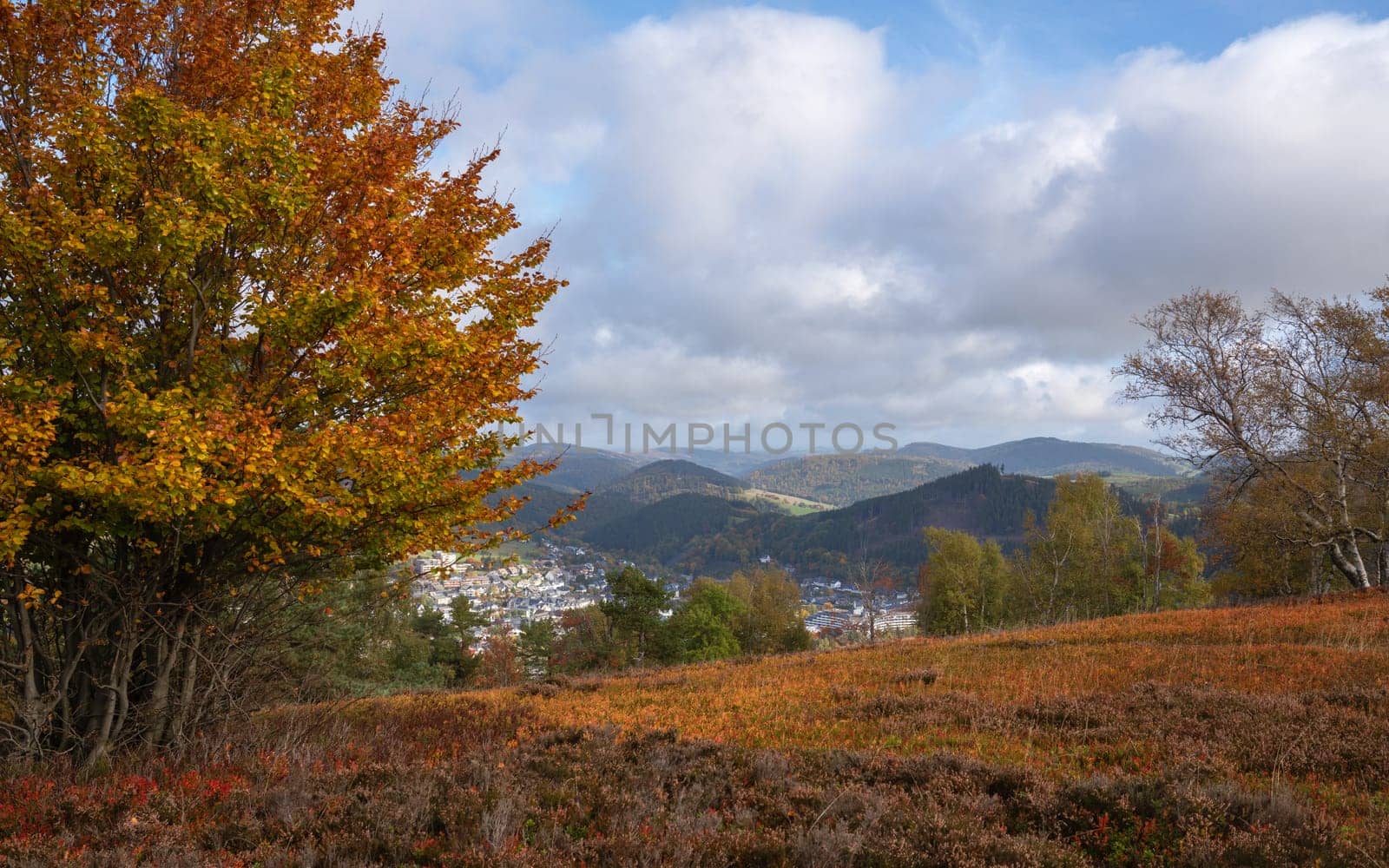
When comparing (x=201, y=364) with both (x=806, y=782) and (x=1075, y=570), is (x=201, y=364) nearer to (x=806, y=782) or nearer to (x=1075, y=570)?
(x=806, y=782)

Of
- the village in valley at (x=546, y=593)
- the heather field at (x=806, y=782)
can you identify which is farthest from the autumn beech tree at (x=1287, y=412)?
the village in valley at (x=546, y=593)

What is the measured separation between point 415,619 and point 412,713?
37.0 meters

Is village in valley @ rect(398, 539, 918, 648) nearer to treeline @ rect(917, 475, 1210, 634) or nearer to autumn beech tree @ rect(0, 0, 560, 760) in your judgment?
autumn beech tree @ rect(0, 0, 560, 760)

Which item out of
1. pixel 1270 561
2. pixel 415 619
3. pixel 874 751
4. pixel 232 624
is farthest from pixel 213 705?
pixel 1270 561

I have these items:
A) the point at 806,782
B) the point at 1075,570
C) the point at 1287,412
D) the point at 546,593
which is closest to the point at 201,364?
the point at 806,782

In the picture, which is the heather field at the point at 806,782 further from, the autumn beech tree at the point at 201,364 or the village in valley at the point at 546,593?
the village in valley at the point at 546,593

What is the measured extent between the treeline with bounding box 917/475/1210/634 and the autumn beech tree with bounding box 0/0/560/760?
48.5 metres

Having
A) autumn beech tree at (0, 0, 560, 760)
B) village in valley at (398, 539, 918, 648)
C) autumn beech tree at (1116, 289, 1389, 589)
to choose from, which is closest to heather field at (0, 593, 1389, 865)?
autumn beech tree at (0, 0, 560, 760)

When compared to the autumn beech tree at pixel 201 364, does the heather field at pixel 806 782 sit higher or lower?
lower

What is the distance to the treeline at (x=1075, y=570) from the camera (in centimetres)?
5116

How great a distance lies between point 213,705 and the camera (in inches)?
354

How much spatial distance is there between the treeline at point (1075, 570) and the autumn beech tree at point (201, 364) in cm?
4847

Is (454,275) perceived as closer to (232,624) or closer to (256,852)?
(232,624)

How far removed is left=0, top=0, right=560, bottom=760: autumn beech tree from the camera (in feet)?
21.4
